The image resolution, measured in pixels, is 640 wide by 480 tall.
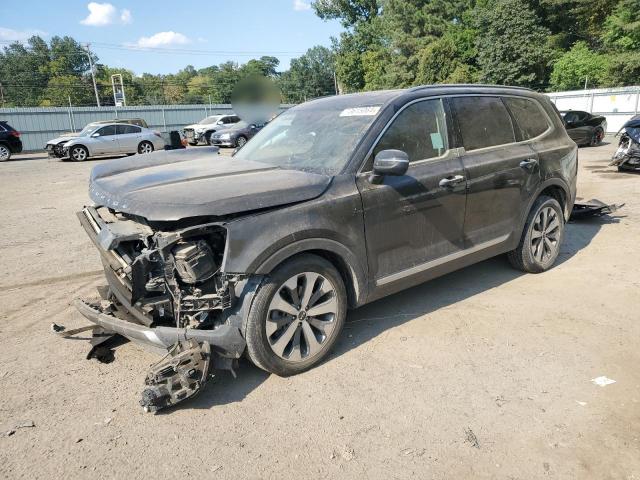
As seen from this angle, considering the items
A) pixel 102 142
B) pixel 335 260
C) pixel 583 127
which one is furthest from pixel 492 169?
pixel 102 142

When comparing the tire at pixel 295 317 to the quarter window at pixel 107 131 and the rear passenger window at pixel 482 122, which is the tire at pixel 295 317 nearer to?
the rear passenger window at pixel 482 122

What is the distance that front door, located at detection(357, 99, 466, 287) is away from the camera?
3574mm

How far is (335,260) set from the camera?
11.4 ft

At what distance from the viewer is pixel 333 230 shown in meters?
3.30

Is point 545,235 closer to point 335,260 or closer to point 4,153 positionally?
point 335,260

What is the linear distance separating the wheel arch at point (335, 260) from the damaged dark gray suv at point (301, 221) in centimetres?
1

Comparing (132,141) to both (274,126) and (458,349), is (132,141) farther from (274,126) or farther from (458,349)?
(458,349)

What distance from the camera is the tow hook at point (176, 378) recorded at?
2.82m

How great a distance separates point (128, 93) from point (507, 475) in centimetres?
6667

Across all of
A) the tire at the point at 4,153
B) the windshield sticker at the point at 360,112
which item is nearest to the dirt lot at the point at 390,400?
the windshield sticker at the point at 360,112

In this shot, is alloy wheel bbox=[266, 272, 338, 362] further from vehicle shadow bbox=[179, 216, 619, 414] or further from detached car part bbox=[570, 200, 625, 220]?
detached car part bbox=[570, 200, 625, 220]

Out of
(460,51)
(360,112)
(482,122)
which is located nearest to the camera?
(360,112)

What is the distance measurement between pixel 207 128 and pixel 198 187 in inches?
948

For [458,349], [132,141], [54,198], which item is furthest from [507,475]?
[132,141]
